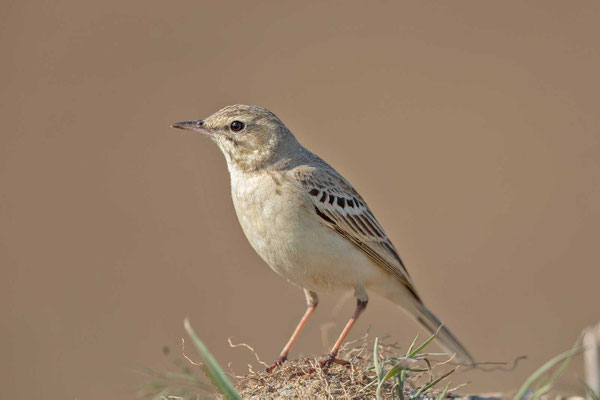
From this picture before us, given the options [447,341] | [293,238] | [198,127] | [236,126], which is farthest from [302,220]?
[447,341]

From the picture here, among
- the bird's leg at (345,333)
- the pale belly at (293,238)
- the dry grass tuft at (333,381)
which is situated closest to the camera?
the dry grass tuft at (333,381)

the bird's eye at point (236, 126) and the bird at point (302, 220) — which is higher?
the bird's eye at point (236, 126)

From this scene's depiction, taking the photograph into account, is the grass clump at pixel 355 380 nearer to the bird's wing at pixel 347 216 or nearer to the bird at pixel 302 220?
the bird at pixel 302 220

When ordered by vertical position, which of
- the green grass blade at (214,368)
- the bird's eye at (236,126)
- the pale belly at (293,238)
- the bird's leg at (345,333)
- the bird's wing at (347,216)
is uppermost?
the bird's eye at (236,126)

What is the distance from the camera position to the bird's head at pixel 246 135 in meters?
6.34

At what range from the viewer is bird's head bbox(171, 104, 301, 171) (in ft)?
20.8

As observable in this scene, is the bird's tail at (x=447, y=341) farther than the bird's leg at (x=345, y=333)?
Yes

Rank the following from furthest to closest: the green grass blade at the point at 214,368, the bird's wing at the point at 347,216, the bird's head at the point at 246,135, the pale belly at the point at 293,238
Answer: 1. the bird's head at the point at 246,135
2. the bird's wing at the point at 347,216
3. the pale belly at the point at 293,238
4. the green grass blade at the point at 214,368

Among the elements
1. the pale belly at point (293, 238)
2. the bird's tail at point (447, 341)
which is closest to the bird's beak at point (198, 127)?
the pale belly at point (293, 238)

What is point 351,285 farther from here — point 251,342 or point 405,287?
point 251,342

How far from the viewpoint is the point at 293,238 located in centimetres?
575

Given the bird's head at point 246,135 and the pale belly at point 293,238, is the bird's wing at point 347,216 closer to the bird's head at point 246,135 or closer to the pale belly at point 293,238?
the pale belly at point 293,238

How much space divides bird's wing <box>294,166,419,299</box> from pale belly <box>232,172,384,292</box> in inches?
3.8

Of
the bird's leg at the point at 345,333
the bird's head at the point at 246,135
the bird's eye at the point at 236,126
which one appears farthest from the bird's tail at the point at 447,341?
the bird's eye at the point at 236,126
